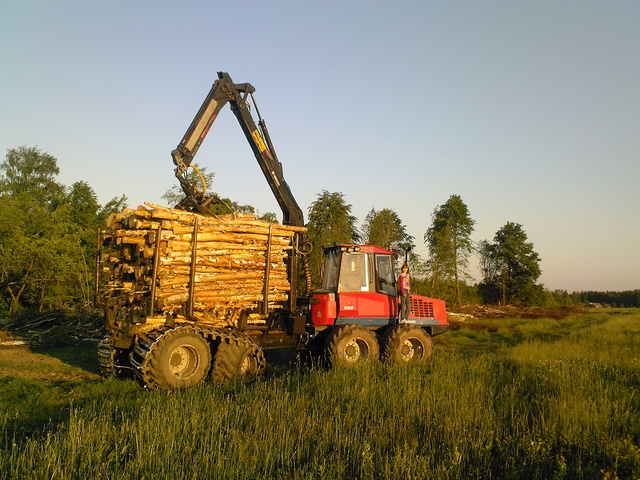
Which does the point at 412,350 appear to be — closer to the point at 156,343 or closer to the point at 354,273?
the point at 354,273

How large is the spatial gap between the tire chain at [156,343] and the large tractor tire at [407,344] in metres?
3.00

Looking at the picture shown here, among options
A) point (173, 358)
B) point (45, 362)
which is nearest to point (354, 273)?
point (173, 358)

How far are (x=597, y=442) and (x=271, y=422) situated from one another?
11.8ft

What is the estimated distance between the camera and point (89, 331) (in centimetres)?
1681

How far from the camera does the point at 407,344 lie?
11.7 m

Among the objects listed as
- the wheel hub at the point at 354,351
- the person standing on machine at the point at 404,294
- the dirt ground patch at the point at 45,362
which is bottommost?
the dirt ground patch at the point at 45,362

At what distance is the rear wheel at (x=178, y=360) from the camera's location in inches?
335

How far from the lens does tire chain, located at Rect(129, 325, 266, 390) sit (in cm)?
848

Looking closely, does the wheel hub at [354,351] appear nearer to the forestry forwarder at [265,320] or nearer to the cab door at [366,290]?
the forestry forwarder at [265,320]

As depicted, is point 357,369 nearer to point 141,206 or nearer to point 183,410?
→ point 183,410

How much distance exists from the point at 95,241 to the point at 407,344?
667 inches

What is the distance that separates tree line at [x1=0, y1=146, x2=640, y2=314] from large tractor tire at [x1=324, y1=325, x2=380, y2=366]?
2.04 metres

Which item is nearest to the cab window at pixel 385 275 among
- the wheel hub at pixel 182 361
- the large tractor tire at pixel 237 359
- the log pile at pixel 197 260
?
the log pile at pixel 197 260

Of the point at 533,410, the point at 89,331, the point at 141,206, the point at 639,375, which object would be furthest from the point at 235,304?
the point at 89,331
